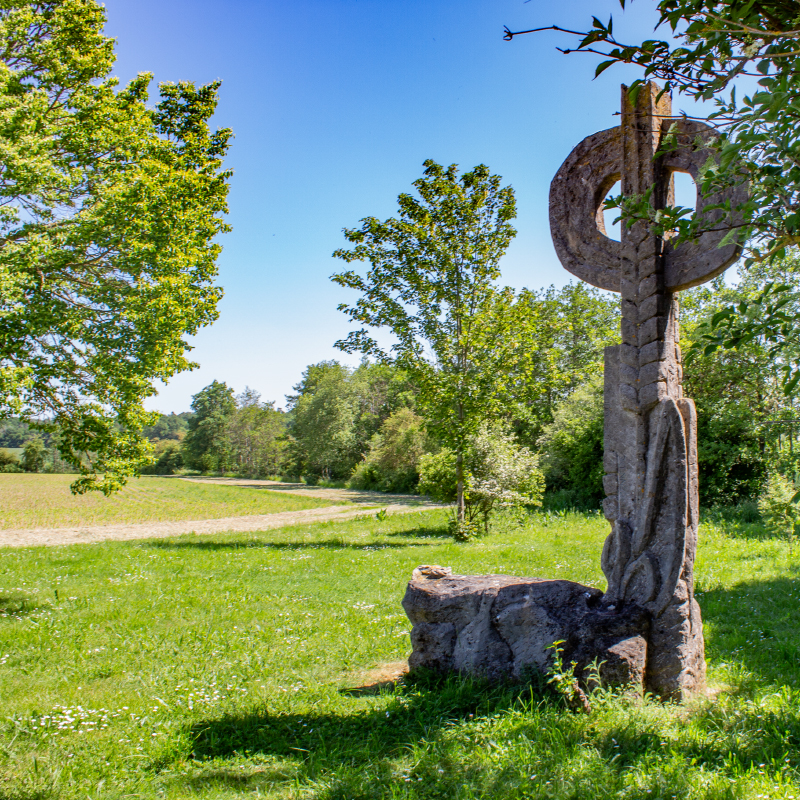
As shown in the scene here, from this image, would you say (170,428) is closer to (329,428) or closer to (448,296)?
(329,428)

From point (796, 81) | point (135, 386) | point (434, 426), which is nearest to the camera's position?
point (796, 81)

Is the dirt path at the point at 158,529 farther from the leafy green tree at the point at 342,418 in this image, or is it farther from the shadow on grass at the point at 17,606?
the leafy green tree at the point at 342,418

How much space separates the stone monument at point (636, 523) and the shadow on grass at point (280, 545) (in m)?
9.42

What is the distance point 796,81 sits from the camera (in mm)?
2660

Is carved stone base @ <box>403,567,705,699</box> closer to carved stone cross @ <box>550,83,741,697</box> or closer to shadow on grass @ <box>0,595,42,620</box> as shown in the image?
carved stone cross @ <box>550,83,741,697</box>

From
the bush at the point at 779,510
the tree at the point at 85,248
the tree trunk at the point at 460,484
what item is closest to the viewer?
the tree at the point at 85,248

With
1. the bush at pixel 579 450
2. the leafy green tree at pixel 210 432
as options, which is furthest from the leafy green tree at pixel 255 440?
the bush at pixel 579 450

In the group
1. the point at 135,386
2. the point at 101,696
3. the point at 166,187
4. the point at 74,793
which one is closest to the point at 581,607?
the point at 74,793

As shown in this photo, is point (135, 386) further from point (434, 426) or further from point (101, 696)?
point (434, 426)

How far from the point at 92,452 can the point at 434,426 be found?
8682 mm

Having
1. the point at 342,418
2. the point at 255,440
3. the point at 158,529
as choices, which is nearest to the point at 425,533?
the point at 158,529

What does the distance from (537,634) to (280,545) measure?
38.1ft

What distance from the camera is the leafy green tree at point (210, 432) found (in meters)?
80.8

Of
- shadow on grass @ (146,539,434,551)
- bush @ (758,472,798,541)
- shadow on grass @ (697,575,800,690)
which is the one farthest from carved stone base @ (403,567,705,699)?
bush @ (758,472,798,541)
